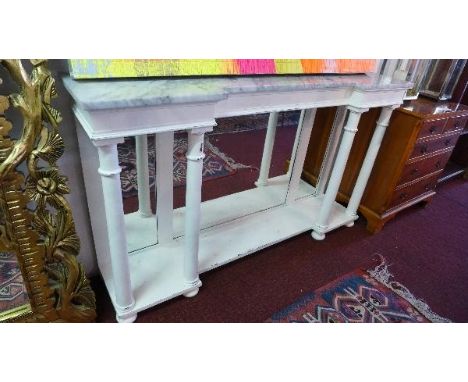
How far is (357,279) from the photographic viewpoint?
1.79 m

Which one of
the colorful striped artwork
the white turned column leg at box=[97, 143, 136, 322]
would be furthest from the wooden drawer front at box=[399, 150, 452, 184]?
the white turned column leg at box=[97, 143, 136, 322]

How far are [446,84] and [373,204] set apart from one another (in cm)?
102

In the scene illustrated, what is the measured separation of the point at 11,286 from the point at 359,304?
160 cm

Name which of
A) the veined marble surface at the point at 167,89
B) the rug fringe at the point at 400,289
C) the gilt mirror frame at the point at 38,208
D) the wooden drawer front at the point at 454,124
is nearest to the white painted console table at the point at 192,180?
the veined marble surface at the point at 167,89

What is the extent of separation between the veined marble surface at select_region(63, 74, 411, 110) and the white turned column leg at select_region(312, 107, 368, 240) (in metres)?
0.39

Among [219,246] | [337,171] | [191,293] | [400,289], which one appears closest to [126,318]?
[191,293]

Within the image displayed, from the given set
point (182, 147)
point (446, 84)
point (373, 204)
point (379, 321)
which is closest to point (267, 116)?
point (182, 147)

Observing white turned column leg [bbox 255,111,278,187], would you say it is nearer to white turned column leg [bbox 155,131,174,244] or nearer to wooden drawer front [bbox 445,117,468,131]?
white turned column leg [bbox 155,131,174,244]

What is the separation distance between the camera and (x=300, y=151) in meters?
2.00

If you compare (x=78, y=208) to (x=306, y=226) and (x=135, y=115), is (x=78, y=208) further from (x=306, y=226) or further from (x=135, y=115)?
(x=306, y=226)

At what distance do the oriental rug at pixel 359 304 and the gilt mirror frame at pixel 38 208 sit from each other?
3.03ft

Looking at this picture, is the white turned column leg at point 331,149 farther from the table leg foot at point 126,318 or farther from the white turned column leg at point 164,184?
the table leg foot at point 126,318

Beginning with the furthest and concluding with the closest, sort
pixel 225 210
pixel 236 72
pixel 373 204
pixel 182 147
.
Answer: pixel 373 204 → pixel 225 210 → pixel 182 147 → pixel 236 72

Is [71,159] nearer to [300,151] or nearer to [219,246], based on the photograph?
[219,246]
